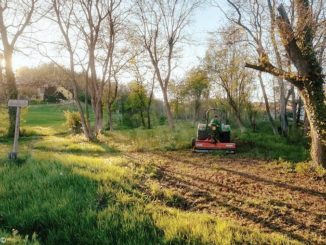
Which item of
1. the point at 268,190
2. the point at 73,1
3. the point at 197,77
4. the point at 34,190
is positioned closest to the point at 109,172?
the point at 34,190

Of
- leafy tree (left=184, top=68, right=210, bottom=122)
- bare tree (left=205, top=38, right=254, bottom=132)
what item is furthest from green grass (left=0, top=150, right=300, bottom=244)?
leafy tree (left=184, top=68, right=210, bottom=122)

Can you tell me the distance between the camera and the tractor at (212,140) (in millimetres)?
15695

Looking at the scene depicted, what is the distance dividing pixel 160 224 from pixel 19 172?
16.8 feet

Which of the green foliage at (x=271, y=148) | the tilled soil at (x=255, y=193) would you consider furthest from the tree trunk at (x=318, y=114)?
the green foliage at (x=271, y=148)

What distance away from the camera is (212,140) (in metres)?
16.3

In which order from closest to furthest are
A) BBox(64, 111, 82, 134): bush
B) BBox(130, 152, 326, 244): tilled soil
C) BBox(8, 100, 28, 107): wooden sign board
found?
BBox(130, 152, 326, 244): tilled soil, BBox(8, 100, 28, 107): wooden sign board, BBox(64, 111, 82, 134): bush

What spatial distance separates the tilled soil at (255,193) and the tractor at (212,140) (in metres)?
1.81

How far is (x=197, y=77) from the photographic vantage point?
46344mm

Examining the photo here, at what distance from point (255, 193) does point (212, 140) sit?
7409 mm

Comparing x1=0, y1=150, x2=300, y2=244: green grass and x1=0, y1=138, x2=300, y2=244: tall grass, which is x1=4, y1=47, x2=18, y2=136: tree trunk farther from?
x1=0, y1=150, x2=300, y2=244: green grass

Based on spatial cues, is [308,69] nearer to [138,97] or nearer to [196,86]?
[138,97]

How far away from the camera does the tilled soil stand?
6.75 m

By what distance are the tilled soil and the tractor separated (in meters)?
1.81

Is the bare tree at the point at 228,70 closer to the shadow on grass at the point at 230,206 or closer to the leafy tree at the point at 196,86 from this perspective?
the leafy tree at the point at 196,86
